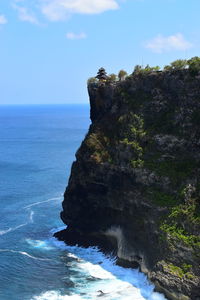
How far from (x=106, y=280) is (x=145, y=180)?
14507mm

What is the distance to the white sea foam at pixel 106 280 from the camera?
50.8 metres

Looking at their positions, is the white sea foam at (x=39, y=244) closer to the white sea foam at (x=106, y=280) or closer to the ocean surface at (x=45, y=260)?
the ocean surface at (x=45, y=260)

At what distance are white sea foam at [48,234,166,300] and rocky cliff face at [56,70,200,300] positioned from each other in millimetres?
1760

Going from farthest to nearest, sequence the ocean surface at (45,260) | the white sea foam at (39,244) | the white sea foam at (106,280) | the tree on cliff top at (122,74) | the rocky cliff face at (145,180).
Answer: the tree on cliff top at (122,74), the white sea foam at (39,244), the ocean surface at (45,260), the white sea foam at (106,280), the rocky cliff face at (145,180)

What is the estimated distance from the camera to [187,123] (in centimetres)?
5697

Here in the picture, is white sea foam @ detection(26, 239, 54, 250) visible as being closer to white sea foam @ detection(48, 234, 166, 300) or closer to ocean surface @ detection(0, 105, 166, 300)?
ocean surface @ detection(0, 105, 166, 300)

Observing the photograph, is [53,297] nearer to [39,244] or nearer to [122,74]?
Answer: [39,244]

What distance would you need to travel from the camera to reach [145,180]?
56.8 meters

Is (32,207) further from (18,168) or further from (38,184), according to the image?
(18,168)

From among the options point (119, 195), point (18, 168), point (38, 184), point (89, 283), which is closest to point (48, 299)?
point (89, 283)

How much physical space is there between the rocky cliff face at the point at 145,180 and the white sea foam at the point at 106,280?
1760mm

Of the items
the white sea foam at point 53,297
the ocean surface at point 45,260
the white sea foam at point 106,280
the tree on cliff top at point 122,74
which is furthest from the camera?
the tree on cliff top at point 122,74

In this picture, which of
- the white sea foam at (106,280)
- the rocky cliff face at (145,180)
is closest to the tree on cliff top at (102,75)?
the rocky cliff face at (145,180)

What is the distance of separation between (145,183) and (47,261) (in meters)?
19.1
